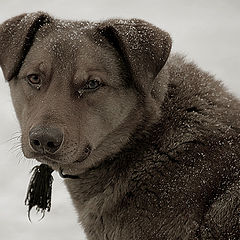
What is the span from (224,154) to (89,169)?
87cm

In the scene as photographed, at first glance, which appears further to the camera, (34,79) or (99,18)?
(99,18)

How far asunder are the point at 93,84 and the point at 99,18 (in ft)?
20.1

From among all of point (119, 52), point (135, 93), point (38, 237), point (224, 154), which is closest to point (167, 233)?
point (224, 154)

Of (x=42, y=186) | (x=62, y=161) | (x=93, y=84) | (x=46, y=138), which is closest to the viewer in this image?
(x=46, y=138)

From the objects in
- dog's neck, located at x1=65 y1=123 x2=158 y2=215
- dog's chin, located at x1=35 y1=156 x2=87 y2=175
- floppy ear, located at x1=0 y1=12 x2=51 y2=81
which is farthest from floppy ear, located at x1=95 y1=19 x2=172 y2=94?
dog's chin, located at x1=35 y1=156 x2=87 y2=175

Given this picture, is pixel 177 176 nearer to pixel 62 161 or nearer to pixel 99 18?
pixel 62 161

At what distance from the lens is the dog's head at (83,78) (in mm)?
4266

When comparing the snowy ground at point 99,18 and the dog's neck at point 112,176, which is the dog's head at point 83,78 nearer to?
the dog's neck at point 112,176

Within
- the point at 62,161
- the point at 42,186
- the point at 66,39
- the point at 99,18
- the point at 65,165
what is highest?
the point at 66,39

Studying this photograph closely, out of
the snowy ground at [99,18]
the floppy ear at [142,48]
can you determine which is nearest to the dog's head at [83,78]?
the floppy ear at [142,48]

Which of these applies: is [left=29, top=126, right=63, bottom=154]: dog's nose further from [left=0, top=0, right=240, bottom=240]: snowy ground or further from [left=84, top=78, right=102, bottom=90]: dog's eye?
[left=0, top=0, right=240, bottom=240]: snowy ground

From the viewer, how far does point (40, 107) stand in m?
4.25

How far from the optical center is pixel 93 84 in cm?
436

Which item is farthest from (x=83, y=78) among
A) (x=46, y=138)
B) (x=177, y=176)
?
(x=177, y=176)
